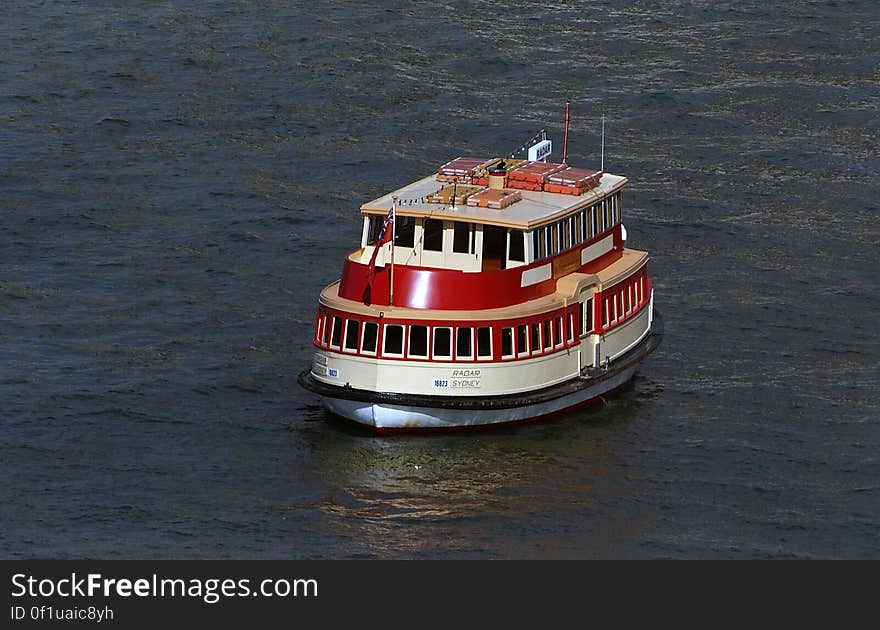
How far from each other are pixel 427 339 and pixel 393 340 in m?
0.87

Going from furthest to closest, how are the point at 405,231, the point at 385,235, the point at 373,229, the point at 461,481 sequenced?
the point at 373,229 < the point at 405,231 < the point at 385,235 < the point at 461,481

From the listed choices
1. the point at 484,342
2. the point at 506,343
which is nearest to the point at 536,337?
the point at 506,343

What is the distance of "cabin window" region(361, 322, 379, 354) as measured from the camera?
4978 cm

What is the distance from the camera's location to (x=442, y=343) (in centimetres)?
4991

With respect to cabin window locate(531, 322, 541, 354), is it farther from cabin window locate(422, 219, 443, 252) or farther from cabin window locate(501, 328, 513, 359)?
cabin window locate(422, 219, 443, 252)

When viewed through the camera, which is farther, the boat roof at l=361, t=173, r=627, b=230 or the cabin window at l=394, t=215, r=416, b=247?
the cabin window at l=394, t=215, r=416, b=247

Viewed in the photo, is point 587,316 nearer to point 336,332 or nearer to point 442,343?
point 442,343

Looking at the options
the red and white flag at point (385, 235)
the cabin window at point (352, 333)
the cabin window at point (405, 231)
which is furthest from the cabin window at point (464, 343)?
the cabin window at point (405, 231)

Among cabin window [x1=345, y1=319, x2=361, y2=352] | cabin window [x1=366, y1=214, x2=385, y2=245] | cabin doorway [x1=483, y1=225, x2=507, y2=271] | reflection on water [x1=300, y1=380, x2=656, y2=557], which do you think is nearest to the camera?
reflection on water [x1=300, y1=380, x2=656, y2=557]

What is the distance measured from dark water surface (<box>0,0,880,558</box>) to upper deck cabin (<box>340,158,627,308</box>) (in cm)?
401

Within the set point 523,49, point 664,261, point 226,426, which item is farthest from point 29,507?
point 523,49

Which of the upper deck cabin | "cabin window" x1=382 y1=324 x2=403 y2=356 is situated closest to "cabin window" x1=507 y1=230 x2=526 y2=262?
the upper deck cabin

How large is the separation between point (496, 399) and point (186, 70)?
3638cm
